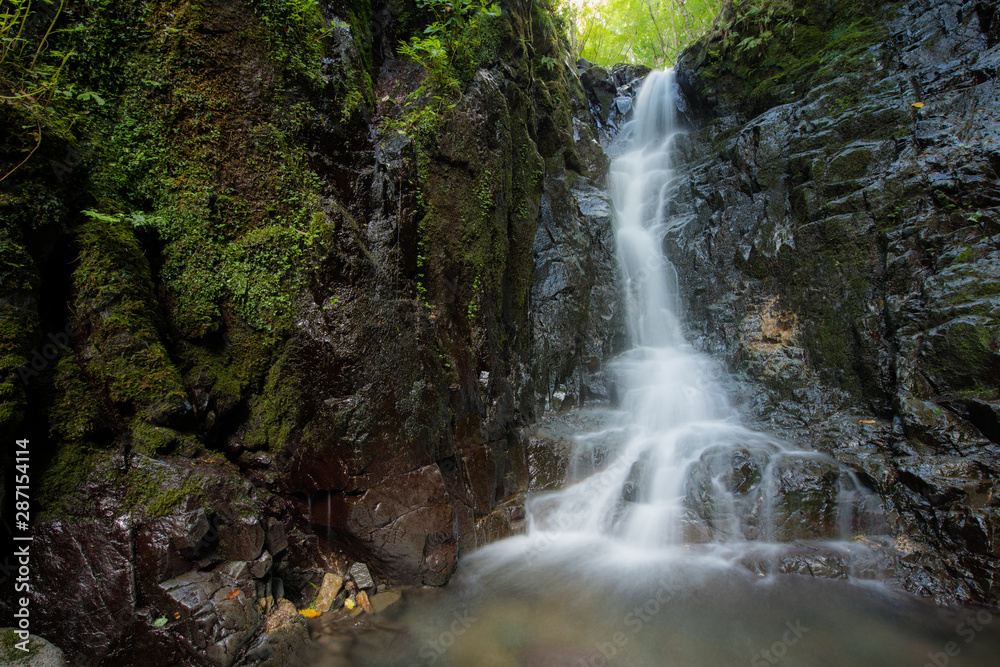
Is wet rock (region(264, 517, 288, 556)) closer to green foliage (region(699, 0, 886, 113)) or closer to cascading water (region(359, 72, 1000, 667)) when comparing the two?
cascading water (region(359, 72, 1000, 667))

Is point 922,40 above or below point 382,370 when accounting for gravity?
above

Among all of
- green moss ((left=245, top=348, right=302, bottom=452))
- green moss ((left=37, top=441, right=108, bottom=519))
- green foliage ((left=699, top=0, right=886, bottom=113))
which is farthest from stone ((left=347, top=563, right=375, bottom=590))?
green foliage ((left=699, top=0, right=886, bottom=113))

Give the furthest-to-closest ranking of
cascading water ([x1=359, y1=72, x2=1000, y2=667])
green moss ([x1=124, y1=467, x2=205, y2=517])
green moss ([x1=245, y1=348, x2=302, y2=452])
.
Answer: green moss ([x1=245, y1=348, x2=302, y2=452]) < cascading water ([x1=359, y1=72, x2=1000, y2=667]) < green moss ([x1=124, y1=467, x2=205, y2=517])

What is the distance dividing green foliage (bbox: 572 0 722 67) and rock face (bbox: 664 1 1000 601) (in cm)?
851

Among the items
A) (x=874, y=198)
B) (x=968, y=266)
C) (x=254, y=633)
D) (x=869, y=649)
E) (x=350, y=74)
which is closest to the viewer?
(x=254, y=633)

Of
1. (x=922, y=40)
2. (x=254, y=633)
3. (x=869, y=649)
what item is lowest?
(x=869, y=649)

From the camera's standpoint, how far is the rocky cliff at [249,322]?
3711 mm

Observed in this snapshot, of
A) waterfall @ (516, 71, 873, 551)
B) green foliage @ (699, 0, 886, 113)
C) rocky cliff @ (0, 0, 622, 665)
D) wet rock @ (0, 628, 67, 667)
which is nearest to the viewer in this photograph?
wet rock @ (0, 628, 67, 667)

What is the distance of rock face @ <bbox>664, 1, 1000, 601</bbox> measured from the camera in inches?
222

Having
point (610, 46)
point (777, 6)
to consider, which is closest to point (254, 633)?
point (777, 6)

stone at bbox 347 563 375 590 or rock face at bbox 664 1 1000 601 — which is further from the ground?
rock face at bbox 664 1 1000 601

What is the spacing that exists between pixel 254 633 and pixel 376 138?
5321mm

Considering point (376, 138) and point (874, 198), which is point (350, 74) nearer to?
point (376, 138)

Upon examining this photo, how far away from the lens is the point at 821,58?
30.2 feet
